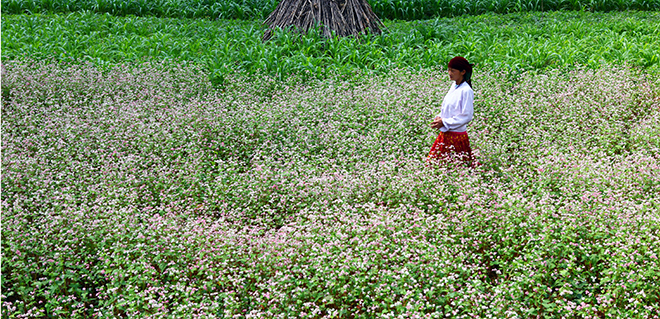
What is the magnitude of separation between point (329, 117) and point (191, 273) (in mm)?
4156

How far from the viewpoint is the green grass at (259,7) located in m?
16.6

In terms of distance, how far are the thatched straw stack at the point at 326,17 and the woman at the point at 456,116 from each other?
644cm

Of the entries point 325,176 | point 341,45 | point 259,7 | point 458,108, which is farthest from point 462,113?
point 259,7

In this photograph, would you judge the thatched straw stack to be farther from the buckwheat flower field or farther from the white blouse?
the white blouse

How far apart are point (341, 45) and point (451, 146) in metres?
6.02

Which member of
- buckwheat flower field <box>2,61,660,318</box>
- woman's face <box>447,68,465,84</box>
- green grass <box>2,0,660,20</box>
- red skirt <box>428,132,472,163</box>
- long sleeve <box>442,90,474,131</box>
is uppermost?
green grass <box>2,0,660,20</box>

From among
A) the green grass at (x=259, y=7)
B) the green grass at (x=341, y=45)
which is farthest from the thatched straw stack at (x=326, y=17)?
the green grass at (x=259, y=7)

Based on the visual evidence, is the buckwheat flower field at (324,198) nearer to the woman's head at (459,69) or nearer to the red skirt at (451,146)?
the red skirt at (451,146)

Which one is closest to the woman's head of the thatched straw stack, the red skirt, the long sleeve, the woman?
the woman

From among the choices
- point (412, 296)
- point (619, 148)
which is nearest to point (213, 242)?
point (412, 296)

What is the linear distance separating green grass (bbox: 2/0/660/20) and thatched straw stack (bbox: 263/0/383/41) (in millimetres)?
3921

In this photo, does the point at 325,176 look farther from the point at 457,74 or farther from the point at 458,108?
the point at 457,74

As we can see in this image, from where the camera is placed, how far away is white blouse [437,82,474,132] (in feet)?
20.3

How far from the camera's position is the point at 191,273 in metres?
4.72
